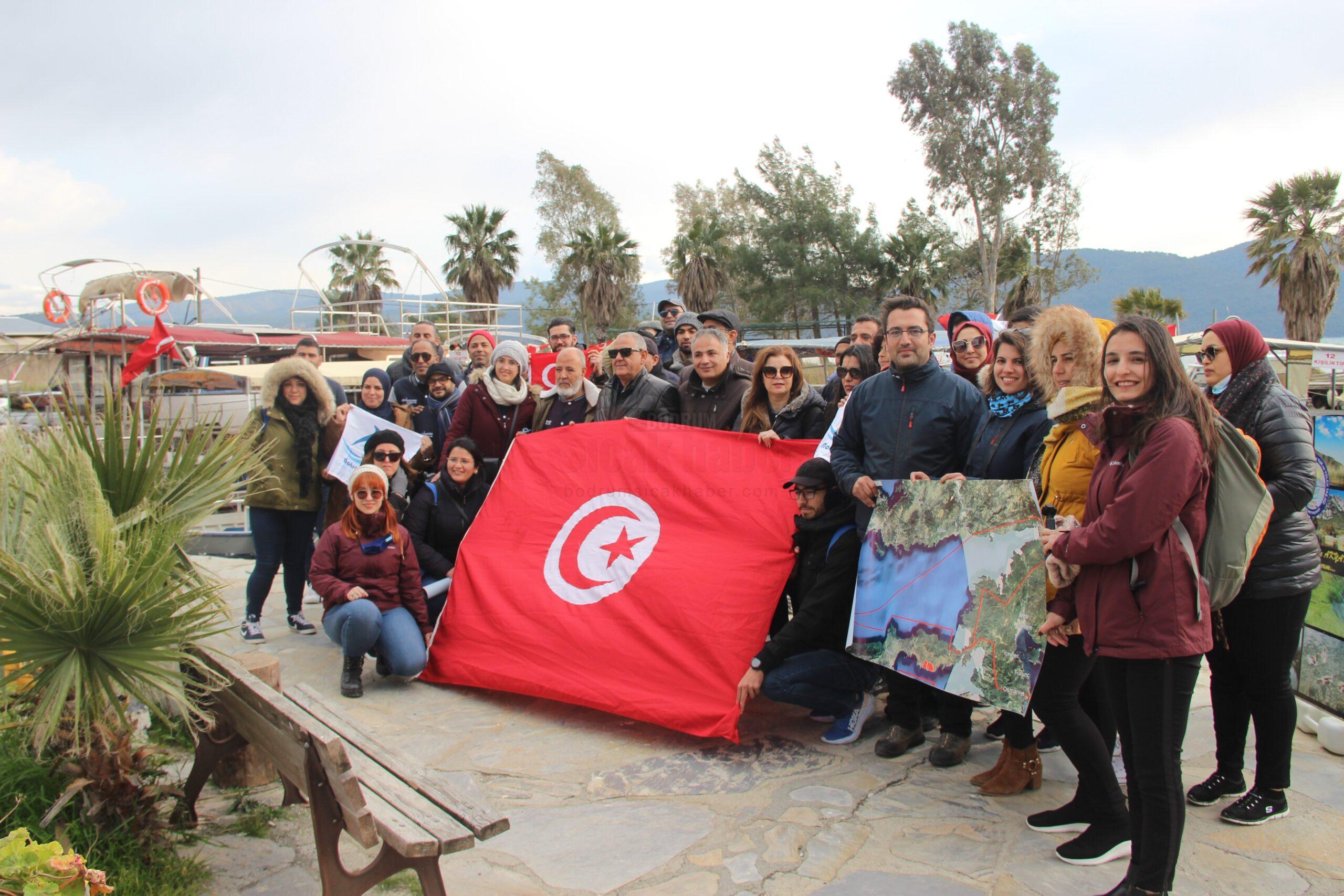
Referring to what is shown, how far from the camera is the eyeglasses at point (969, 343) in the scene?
484cm

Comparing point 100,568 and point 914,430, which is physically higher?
point 914,430

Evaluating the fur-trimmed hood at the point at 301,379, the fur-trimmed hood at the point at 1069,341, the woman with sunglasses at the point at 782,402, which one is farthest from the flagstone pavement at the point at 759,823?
the fur-trimmed hood at the point at 301,379

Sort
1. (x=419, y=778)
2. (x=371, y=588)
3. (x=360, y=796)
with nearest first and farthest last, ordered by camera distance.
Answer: (x=360, y=796)
(x=419, y=778)
(x=371, y=588)

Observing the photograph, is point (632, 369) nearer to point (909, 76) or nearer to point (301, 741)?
point (301, 741)

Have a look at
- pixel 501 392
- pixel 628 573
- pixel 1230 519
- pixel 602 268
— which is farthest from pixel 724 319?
pixel 602 268

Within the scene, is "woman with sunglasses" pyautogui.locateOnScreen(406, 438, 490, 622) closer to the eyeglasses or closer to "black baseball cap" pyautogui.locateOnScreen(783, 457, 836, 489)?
"black baseball cap" pyautogui.locateOnScreen(783, 457, 836, 489)

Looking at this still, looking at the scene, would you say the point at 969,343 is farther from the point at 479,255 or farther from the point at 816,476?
the point at 479,255

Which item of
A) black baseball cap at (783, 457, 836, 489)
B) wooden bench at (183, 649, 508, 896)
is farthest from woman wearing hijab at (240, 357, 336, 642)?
black baseball cap at (783, 457, 836, 489)

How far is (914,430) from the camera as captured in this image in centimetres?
404

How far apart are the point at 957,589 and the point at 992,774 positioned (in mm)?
809

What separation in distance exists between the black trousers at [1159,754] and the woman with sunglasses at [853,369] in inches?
114

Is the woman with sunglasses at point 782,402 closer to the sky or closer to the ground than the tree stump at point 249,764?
closer to the sky

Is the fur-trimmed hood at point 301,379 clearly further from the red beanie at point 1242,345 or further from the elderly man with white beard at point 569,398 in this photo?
the red beanie at point 1242,345

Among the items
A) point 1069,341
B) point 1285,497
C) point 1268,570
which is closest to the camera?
point 1285,497
